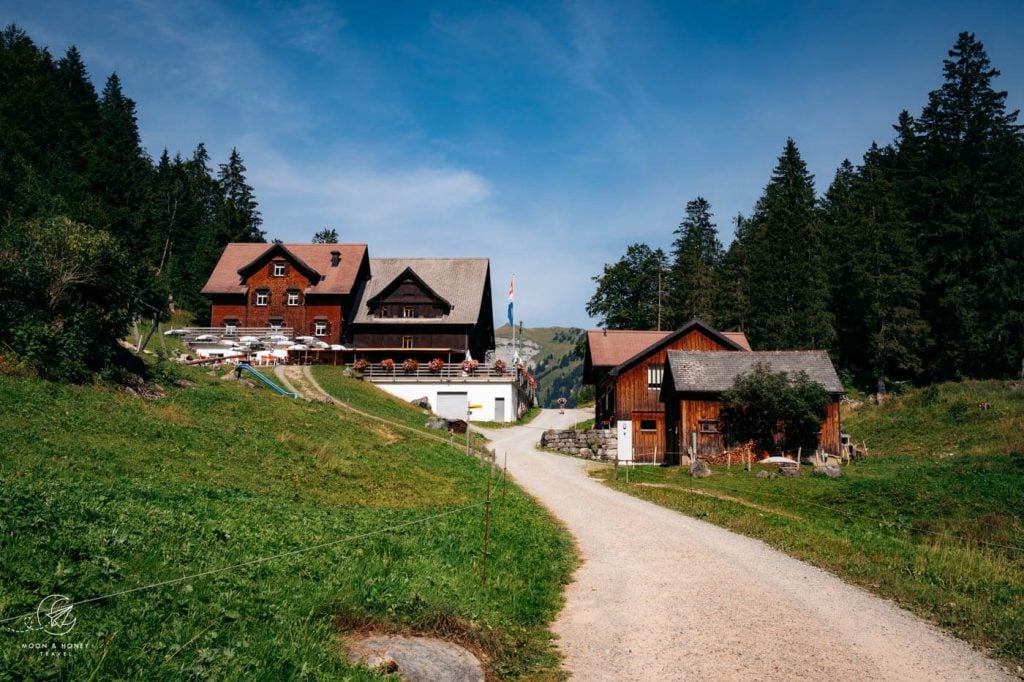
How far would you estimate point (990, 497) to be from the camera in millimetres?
21844

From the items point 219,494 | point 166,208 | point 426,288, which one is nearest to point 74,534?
point 219,494

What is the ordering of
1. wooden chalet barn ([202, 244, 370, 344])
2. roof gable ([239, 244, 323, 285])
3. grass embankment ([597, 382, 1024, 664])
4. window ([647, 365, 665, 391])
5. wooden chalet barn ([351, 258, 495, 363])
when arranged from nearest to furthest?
grass embankment ([597, 382, 1024, 664])
window ([647, 365, 665, 391])
wooden chalet barn ([351, 258, 495, 363])
wooden chalet barn ([202, 244, 370, 344])
roof gable ([239, 244, 323, 285])

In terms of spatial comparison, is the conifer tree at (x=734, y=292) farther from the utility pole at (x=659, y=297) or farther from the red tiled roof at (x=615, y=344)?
the red tiled roof at (x=615, y=344)

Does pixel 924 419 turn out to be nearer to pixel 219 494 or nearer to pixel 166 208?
pixel 219 494

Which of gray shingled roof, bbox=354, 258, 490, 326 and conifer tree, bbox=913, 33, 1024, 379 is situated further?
gray shingled roof, bbox=354, 258, 490, 326

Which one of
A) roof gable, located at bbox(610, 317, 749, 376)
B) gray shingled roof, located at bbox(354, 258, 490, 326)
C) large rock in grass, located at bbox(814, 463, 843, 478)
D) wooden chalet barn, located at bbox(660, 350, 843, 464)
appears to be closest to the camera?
large rock in grass, located at bbox(814, 463, 843, 478)

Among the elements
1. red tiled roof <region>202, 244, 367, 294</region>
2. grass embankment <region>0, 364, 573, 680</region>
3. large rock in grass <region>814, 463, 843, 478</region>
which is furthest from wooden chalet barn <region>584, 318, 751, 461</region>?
red tiled roof <region>202, 244, 367, 294</region>

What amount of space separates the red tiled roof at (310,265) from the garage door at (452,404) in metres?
15.2

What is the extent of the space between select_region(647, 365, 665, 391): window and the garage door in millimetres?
17841

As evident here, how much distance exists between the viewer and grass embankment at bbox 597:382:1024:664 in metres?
11.8

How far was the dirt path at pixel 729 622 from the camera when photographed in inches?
338

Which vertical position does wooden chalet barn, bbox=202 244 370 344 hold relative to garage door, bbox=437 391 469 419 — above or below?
above

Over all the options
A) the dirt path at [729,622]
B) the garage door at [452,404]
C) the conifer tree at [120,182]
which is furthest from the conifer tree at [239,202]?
the dirt path at [729,622]

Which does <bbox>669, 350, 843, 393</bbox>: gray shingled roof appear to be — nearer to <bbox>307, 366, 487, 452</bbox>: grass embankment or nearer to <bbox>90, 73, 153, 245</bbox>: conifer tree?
<bbox>307, 366, 487, 452</bbox>: grass embankment
